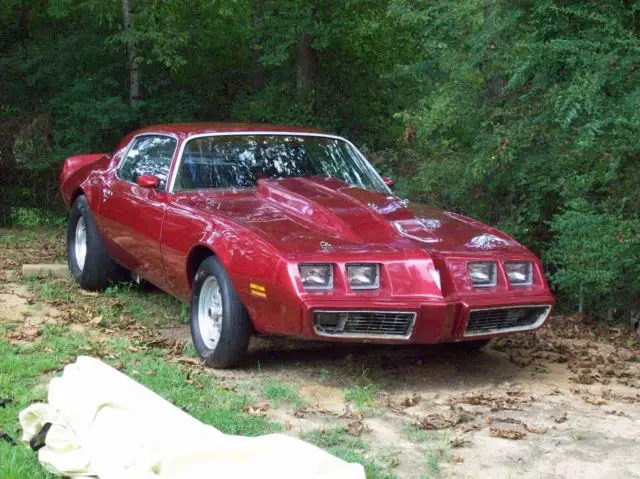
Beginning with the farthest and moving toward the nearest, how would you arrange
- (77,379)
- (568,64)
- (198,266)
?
(568,64) → (198,266) → (77,379)

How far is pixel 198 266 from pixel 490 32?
4.04m

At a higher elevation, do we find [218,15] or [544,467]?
[218,15]

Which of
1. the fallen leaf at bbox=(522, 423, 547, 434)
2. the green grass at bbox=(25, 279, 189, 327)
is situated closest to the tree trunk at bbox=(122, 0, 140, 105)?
the green grass at bbox=(25, 279, 189, 327)

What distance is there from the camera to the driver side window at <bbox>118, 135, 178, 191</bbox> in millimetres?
7082

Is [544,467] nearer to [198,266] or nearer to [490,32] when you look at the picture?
[198,266]

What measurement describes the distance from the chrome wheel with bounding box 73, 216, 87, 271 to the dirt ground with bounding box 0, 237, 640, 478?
970 mm

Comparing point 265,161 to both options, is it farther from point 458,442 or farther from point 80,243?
point 458,442

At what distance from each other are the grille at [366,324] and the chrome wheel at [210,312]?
90 centimetres

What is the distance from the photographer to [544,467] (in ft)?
14.3

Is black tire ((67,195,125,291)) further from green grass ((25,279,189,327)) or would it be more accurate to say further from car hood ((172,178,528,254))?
car hood ((172,178,528,254))

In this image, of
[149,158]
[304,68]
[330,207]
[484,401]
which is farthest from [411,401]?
[304,68]

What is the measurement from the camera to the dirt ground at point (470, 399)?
14.6 ft

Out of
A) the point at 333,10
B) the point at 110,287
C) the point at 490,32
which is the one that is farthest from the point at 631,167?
the point at 333,10

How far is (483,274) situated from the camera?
5.70 meters
